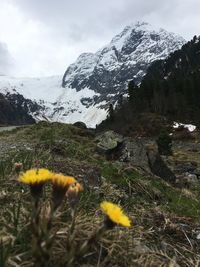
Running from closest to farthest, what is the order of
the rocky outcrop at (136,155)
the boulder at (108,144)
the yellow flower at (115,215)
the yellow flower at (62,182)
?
the yellow flower at (115,215), the yellow flower at (62,182), the rocky outcrop at (136,155), the boulder at (108,144)

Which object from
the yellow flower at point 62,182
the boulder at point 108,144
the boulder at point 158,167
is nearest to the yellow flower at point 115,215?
the yellow flower at point 62,182

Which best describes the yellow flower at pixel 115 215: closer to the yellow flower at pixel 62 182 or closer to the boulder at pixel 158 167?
the yellow flower at pixel 62 182

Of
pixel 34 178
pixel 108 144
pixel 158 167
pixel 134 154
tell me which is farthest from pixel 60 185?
pixel 108 144

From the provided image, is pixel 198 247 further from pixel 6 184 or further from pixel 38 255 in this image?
pixel 38 255

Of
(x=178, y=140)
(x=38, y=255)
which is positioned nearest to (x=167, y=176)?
(x=38, y=255)

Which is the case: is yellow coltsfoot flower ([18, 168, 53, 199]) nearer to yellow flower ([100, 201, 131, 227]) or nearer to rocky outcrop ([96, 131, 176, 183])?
yellow flower ([100, 201, 131, 227])

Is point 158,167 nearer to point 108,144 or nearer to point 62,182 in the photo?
point 108,144

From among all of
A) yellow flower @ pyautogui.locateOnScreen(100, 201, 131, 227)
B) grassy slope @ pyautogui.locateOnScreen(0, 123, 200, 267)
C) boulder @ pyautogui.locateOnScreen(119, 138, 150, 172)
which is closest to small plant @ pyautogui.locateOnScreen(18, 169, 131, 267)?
yellow flower @ pyautogui.locateOnScreen(100, 201, 131, 227)

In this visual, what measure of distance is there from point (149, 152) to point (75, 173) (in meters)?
8.23

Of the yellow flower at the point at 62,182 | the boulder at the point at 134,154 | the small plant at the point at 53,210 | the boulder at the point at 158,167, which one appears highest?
the yellow flower at the point at 62,182

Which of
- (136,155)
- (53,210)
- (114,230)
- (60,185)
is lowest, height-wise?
(136,155)

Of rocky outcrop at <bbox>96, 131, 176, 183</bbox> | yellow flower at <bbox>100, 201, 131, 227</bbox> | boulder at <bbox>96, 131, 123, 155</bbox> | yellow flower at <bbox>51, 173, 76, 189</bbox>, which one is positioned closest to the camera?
yellow flower at <bbox>100, 201, 131, 227</bbox>

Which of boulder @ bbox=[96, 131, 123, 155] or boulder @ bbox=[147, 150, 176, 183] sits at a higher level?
boulder @ bbox=[96, 131, 123, 155]

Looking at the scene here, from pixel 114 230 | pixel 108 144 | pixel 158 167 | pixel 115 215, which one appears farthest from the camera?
pixel 108 144
